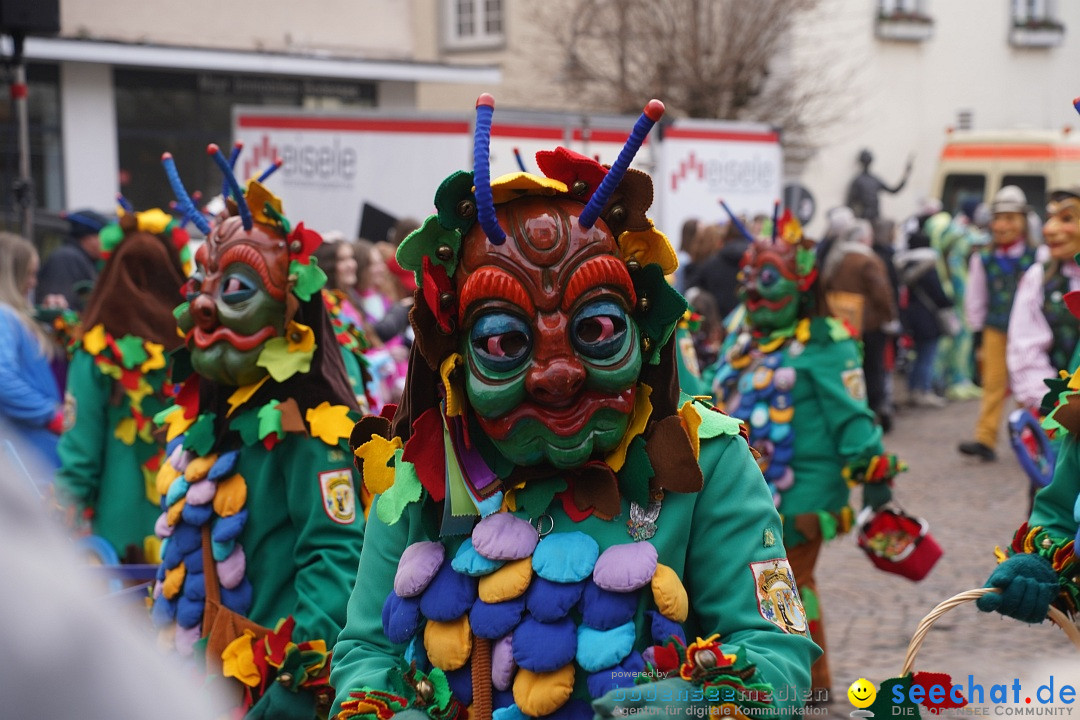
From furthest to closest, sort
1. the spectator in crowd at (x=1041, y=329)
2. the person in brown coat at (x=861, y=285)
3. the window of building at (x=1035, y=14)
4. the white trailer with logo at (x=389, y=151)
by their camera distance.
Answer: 1. the window of building at (x=1035, y=14)
2. the person in brown coat at (x=861, y=285)
3. the white trailer with logo at (x=389, y=151)
4. the spectator in crowd at (x=1041, y=329)

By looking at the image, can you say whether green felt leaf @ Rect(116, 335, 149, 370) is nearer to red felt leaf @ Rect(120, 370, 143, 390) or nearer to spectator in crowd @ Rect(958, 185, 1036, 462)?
red felt leaf @ Rect(120, 370, 143, 390)

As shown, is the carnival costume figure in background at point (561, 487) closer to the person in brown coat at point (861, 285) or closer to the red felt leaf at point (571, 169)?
the red felt leaf at point (571, 169)

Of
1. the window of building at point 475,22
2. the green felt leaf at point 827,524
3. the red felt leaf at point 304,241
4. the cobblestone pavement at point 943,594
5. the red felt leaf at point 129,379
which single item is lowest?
the cobblestone pavement at point 943,594

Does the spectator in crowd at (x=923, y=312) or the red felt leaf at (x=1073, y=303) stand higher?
the red felt leaf at (x=1073, y=303)

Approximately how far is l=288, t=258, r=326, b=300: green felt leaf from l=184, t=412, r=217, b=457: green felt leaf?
0.43 m

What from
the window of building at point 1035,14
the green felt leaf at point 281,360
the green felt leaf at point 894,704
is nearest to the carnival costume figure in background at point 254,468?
the green felt leaf at point 281,360

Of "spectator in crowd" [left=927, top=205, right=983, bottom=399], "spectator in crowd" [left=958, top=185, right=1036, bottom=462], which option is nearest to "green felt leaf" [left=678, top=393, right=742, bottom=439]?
"spectator in crowd" [left=958, top=185, right=1036, bottom=462]

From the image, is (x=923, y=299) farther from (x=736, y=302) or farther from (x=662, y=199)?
(x=736, y=302)

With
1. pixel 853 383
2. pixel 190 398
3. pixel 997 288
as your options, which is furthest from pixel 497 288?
pixel 997 288

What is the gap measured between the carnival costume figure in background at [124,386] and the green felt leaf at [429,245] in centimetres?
291

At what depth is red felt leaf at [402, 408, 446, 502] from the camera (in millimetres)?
2422

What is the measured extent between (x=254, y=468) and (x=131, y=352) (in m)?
1.94

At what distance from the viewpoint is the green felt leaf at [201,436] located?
3570 mm

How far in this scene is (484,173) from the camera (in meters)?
2.26
